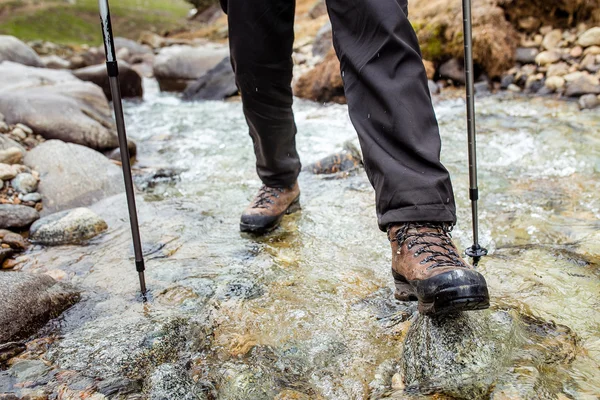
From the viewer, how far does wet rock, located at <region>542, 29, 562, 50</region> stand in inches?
311

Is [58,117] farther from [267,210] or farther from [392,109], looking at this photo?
[392,109]

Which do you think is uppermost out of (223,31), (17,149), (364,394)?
(223,31)

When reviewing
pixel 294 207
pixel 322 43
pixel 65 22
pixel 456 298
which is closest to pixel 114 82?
pixel 294 207

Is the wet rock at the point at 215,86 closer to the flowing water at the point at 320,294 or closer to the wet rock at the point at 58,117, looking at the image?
the wet rock at the point at 58,117

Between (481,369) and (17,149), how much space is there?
430 cm

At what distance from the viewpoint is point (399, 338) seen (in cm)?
193

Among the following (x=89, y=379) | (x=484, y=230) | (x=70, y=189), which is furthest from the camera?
(x=70, y=189)

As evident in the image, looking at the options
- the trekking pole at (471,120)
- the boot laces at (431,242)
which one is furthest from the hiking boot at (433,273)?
the trekking pole at (471,120)

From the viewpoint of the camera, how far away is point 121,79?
1021 centimetres

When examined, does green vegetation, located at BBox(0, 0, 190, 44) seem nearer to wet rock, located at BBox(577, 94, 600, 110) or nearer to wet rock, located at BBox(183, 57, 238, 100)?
wet rock, located at BBox(183, 57, 238, 100)

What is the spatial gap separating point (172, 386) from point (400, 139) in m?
1.14

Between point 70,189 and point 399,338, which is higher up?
point 70,189

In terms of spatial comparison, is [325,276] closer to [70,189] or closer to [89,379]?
[89,379]

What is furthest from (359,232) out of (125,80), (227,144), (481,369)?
(125,80)
